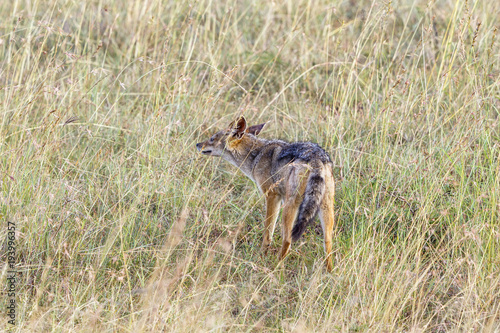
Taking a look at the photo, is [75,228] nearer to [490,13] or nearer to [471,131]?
[471,131]

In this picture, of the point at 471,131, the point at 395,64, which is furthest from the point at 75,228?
the point at 395,64

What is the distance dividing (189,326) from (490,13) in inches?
220

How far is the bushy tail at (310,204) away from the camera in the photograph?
4.08 m

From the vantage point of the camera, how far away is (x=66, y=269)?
411 cm

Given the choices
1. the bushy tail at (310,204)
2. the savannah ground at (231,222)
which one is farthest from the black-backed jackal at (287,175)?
the savannah ground at (231,222)

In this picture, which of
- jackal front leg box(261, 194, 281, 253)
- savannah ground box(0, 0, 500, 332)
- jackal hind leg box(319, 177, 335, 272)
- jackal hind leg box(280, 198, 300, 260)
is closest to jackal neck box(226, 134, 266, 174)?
savannah ground box(0, 0, 500, 332)

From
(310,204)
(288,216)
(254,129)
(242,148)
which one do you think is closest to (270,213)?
(288,216)

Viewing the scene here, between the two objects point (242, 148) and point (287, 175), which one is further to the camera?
point (242, 148)

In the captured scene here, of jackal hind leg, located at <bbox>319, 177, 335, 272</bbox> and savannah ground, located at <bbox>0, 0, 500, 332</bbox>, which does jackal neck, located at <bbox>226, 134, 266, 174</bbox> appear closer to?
savannah ground, located at <bbox>0, 0, 500, 332</bbox>

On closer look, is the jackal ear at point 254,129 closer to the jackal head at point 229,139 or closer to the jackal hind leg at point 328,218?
the jackal head at point 229,139

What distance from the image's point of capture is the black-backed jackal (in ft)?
14.3

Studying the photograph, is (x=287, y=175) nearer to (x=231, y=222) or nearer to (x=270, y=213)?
(x=270, y=213)

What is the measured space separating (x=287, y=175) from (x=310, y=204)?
1.74 ft

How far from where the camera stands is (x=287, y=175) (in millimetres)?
4734
